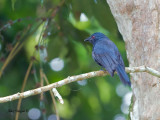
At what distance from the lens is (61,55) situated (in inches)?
261

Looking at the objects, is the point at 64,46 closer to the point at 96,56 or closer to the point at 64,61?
the point at 64,61

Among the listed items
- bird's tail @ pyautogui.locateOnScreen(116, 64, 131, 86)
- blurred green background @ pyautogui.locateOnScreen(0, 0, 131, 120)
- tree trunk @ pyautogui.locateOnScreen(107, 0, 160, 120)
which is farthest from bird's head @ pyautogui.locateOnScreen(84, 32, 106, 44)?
bird's tail @ pyautogui.locateOnScreen(116, 64, 131, 86)

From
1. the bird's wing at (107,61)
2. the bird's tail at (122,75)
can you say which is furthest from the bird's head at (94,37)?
the bird's tail at (122,75)

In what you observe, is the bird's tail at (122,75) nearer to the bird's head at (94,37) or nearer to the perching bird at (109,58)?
the perching bird at (109,58)

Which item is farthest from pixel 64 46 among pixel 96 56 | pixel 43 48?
pixel 96 56

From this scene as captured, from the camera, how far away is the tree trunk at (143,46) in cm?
447

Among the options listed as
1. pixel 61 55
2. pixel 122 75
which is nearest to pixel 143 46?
pixel 122 75

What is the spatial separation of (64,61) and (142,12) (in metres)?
2.85

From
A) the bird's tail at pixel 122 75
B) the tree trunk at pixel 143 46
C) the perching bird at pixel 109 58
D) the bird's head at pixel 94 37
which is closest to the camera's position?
the bird's tail at pixel 122 75

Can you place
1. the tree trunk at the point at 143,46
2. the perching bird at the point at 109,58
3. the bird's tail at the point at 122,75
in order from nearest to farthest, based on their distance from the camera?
the bird's tail at the point at 122,75
the perching bird at the point at 109,58
the tree trunk at the point at 143,46

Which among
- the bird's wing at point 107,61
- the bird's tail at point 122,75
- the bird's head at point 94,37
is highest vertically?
Result: the bird's head at point 94,37

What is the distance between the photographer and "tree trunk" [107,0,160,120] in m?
4.47

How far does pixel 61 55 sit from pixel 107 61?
1.98 m

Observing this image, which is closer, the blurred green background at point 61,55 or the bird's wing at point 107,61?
the bird's wing at point 107,61
